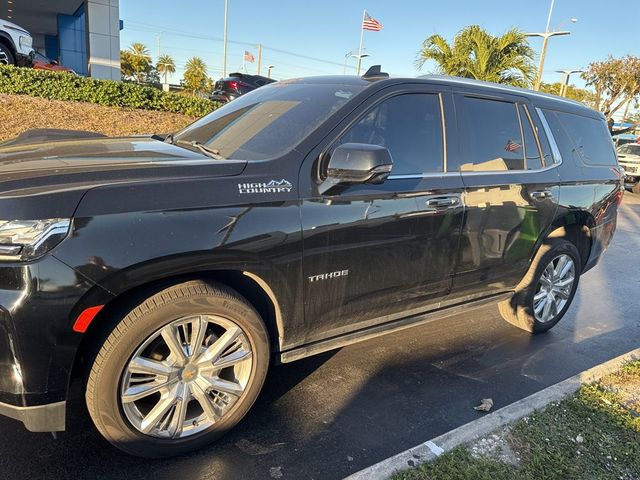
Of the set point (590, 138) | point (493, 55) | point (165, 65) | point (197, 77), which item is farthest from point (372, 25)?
point (165, 65)

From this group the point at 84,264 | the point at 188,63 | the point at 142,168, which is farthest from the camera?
the point at 188,63

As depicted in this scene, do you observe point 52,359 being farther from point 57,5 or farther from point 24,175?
point 57,5

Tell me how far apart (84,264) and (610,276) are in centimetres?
666

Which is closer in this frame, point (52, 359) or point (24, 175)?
point (52, 359)

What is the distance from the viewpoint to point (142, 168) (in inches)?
92.9

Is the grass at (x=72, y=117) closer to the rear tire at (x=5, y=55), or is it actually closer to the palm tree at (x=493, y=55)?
the rear tire at (x=5, y=55)

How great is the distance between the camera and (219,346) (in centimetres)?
252

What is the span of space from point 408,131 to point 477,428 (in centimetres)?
181

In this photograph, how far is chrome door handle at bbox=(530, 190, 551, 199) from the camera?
3805mm

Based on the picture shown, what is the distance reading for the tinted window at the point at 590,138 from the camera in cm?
434

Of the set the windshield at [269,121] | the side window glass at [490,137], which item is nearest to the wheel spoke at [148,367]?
the windshield at [269,121]

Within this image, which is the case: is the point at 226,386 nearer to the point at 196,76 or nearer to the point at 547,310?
the point at 547,310

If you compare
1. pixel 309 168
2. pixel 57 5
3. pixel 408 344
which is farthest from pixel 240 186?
pixel 57 5

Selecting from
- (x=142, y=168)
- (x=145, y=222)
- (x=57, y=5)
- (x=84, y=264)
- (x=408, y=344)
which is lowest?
(x=408, y=344)
